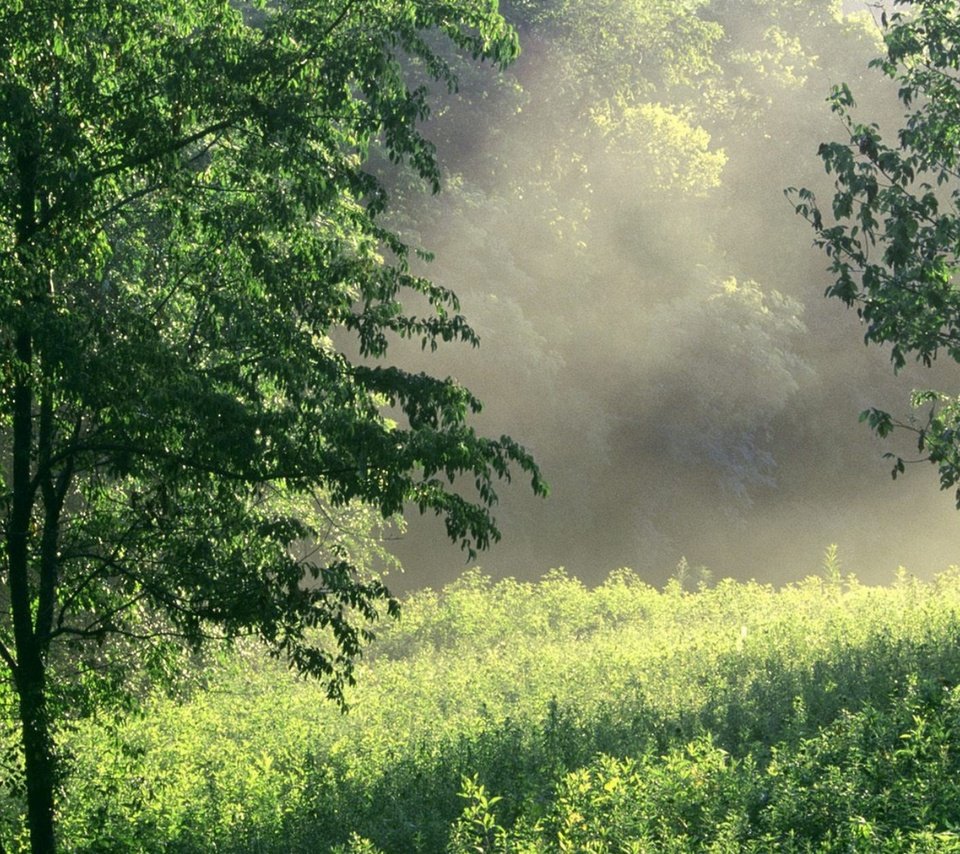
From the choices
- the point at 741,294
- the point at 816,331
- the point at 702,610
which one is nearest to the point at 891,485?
the point at 816,331

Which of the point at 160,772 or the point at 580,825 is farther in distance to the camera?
the point at 160,772

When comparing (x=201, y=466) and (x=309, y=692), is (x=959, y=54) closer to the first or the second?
(x=201, y=466)

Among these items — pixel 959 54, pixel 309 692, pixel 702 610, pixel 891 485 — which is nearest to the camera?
pixel 959 54

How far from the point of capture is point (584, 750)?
1297cm

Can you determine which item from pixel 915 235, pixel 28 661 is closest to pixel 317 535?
pixel 28 661

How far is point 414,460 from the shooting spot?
9.66 metres

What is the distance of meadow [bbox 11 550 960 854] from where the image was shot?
9727 mm

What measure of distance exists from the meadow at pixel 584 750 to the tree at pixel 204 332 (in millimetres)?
1531

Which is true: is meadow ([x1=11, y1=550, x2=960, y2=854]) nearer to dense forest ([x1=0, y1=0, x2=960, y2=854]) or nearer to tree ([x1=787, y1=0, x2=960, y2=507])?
A: dense forest ([x1=0, y1=0, x2=960, y2=854])

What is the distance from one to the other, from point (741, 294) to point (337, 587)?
37695 mm

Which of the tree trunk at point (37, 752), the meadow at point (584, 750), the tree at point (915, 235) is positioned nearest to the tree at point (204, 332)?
the tree trunk at point (37, 752)

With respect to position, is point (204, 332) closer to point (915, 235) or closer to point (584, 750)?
point (584, 750)

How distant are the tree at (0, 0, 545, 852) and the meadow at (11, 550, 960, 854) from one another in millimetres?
1531

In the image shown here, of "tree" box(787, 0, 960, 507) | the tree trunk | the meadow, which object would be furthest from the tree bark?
"tree" box(787, 0, 960, 507)
